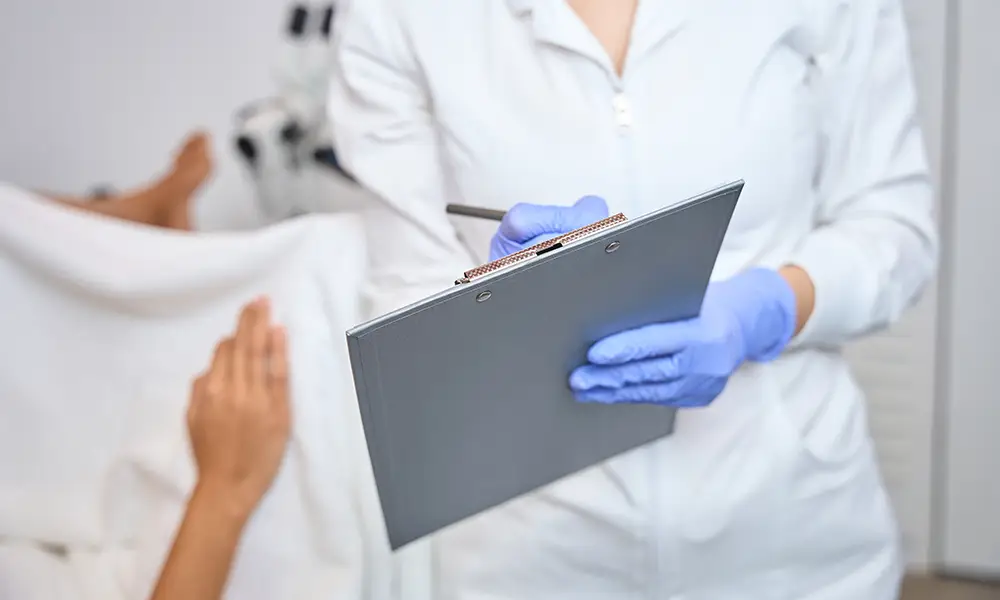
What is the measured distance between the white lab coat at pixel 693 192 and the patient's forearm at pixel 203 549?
8.1 inches

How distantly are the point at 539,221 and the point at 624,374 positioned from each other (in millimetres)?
146

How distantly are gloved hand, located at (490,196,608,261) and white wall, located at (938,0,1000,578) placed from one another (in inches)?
35.6

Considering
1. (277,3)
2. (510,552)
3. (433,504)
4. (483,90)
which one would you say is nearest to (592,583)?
(510,552)

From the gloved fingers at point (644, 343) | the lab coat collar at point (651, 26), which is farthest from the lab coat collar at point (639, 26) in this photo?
the gloved fingers at point (644, 343)

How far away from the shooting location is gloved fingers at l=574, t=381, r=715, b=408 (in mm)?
901

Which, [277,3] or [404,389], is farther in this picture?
[277,3]

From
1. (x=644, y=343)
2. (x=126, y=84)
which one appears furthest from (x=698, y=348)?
(x=126, y=84)

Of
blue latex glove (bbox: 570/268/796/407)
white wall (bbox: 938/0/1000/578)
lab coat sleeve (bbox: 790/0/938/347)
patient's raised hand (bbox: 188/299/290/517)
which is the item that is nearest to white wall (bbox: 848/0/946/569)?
white wall (bbox: 938/0/1000/578)

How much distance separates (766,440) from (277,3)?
1.16 metres

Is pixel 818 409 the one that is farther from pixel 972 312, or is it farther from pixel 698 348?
pixel 972 312

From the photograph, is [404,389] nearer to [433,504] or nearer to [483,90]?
[433,504]

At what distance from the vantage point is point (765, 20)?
38.2 inches

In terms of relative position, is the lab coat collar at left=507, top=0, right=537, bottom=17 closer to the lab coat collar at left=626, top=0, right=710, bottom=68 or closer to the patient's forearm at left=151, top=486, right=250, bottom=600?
the lab coat collar at left=626, top=0, right=710, bottom=68

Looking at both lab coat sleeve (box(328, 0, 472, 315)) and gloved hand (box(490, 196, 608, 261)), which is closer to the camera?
gloved hand (box(490, 196, 608, 261))
